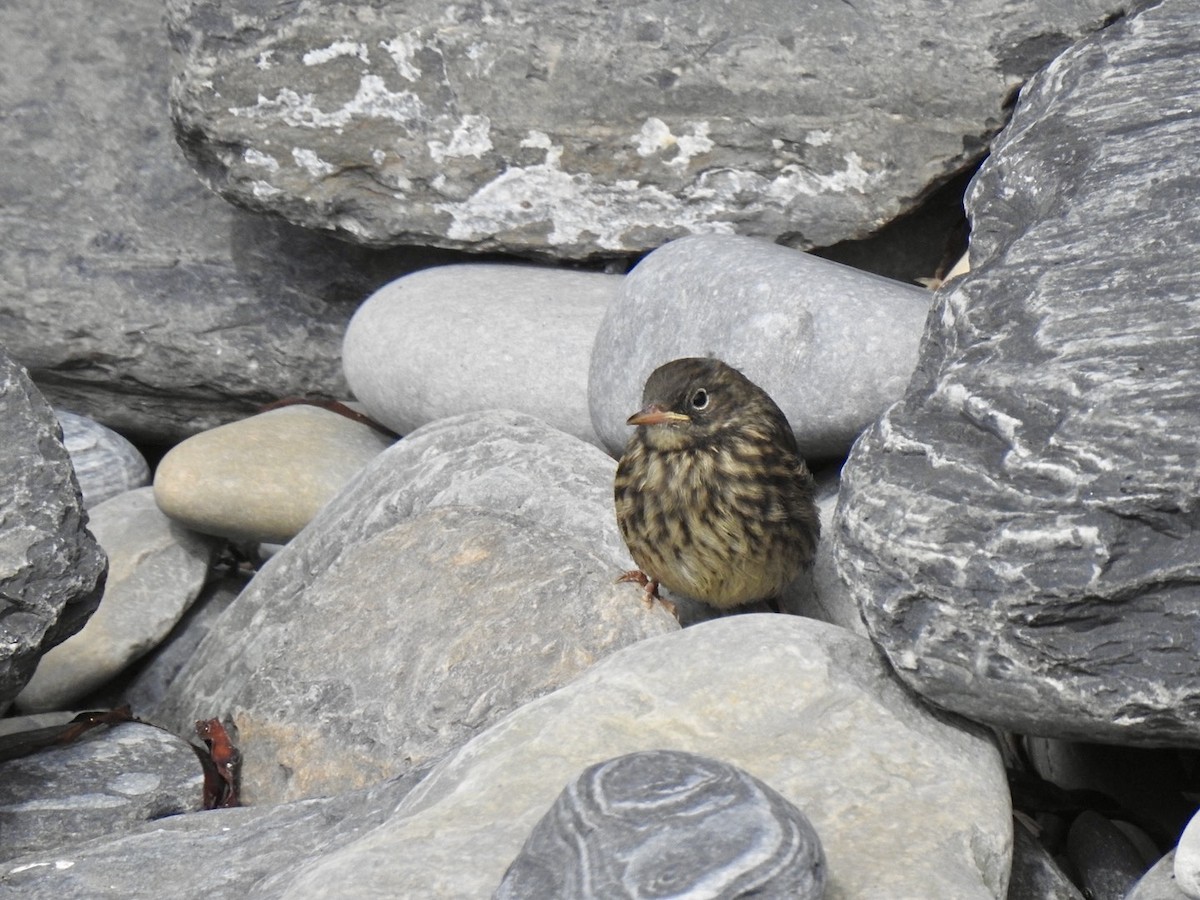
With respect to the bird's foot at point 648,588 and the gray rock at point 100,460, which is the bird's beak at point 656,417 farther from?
the gray rock at point 100,460

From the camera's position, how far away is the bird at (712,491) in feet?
13.9

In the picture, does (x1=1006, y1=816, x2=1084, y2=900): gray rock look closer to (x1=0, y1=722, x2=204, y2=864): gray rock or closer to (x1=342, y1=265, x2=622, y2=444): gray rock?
(x1=0, y1=722, x2=204, y2=864): gray rock

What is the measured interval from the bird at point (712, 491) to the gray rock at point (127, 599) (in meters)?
1.97

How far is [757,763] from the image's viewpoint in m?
3.09

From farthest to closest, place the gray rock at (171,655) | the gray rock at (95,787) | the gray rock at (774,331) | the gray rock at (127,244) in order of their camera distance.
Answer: the gray rock at (127,244)
the gray rock at (171,655)
the gray rock at (774,331)
the gray rock at (95,787)

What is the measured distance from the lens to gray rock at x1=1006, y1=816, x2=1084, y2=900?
3281mm

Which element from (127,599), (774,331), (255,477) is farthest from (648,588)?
(127,599)

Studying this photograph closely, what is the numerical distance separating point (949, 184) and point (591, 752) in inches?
123

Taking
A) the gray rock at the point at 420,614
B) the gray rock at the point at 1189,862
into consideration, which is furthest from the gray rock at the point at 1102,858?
the gray rock at the point at 420,614

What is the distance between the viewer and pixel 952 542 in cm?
304

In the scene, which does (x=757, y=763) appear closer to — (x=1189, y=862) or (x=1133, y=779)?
(x=1189, y=862)

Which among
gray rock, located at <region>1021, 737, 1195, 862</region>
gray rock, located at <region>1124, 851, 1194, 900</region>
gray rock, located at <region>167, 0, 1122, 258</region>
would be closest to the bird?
gray rock, located at <region>1021, 737, 1195, 862</region>

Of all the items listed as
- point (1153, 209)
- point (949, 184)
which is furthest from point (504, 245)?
point (1153, 209)

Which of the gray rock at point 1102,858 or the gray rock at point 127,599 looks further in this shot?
the gray rock at point 127,599
